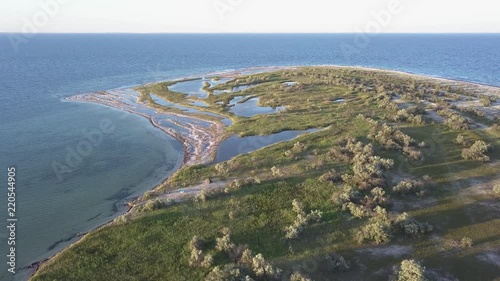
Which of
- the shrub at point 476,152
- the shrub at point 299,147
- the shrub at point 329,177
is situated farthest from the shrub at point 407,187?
the shrub at point 299,147

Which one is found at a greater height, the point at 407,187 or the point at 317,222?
the point at 407,187

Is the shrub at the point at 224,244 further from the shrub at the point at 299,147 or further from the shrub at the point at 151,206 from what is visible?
the shrub at the point at 299,147

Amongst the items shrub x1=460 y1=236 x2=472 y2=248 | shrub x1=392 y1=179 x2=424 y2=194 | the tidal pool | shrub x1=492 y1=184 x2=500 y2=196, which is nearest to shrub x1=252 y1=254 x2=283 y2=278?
shrub x1=460 y1=236 x2=472 y2=248

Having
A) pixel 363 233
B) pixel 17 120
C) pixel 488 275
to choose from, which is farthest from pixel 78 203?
pixel 17 120

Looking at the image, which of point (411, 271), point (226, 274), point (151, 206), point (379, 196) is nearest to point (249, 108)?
point (151, 206)

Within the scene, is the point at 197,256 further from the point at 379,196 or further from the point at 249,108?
the point at 249,108

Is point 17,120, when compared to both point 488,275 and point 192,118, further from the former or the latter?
point 488,275
